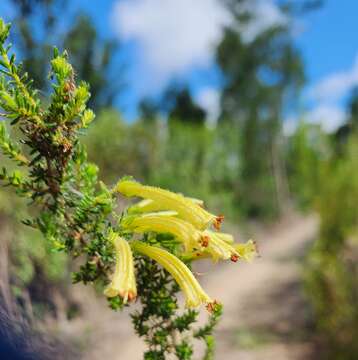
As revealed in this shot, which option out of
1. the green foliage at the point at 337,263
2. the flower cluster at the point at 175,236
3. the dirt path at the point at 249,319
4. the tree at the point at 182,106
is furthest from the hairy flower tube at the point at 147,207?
the tree at the point at 182,106

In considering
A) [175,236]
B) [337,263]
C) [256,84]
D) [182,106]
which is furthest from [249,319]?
[182,106]

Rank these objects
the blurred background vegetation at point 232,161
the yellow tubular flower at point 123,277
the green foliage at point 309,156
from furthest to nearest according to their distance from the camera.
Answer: the green foliage at point 309,156 → the blurred background vegetation at point 232,161 → the yellow tubular flower at point 123,277

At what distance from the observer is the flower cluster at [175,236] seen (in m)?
0.68

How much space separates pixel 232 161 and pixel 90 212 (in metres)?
13.4

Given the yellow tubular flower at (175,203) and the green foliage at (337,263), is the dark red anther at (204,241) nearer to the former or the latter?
the yellow tubular flower at (175,203)

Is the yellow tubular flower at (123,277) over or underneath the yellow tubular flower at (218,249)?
underneath

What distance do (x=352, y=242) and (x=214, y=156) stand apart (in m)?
6.33

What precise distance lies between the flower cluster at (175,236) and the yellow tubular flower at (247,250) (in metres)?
0.04

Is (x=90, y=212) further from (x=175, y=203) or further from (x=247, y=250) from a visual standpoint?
(x=247, y=250)

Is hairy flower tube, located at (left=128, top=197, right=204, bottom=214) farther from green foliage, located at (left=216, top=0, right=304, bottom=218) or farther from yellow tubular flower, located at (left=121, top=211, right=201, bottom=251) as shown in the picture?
green foliage, located at (left=216, top=0, right=304, bottom=218)

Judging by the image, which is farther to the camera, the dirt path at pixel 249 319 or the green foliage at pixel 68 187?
the dirt path at pixel 249 319

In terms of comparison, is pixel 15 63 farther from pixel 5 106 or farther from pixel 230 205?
pixel 230 205

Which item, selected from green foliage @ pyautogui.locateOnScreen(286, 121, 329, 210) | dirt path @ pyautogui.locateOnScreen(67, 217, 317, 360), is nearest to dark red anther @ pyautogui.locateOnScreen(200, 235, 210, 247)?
dirt path @ pyautogui.locateOnScreen(67, 217, 317, 360)

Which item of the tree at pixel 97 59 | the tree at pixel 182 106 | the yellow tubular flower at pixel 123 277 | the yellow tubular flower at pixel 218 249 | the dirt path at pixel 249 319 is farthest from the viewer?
the tree at pixel 182 106
